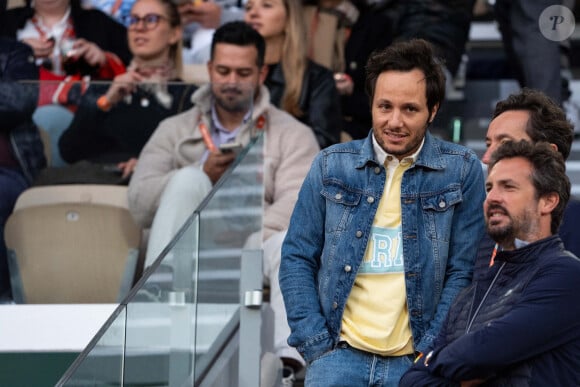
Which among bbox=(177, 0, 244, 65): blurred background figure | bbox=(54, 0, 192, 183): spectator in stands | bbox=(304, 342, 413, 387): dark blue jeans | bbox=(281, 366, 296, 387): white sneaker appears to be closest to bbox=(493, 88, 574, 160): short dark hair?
bbox=(304, 342, 413, 387): dark blue jeans

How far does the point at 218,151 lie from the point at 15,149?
107 cm

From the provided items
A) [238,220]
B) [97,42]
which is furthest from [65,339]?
[97,42]

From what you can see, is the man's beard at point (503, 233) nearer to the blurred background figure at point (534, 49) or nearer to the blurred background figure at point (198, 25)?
the blurred background figure at point (534, 49)

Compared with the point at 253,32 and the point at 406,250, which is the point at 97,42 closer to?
the point at 253,32

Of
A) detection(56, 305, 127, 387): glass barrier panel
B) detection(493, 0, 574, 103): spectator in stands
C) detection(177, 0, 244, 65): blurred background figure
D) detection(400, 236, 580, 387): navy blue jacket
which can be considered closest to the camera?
detection(400, 236, 580, 387): navy blue jacket

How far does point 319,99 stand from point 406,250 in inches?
142

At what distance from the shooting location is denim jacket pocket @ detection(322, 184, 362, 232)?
462 centimetres

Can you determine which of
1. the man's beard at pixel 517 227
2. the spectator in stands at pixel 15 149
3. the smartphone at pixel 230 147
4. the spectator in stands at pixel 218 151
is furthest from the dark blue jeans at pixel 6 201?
the man's beard at pixel 517 227

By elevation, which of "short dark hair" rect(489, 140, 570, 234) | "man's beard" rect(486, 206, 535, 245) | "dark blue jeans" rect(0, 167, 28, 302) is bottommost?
"dark blue jeans" rect(0, 167, 28, 302)

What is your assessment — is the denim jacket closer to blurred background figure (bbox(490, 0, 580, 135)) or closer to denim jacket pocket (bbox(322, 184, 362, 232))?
denim jacket pocket (bbox(322, 184, 362, 232))

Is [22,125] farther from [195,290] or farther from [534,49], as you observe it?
[534,49]

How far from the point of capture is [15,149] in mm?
7270

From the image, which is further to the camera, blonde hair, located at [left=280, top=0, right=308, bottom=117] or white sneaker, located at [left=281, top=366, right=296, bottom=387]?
blonde hair, located at [left=280, top=0, right=308, bottom=117]

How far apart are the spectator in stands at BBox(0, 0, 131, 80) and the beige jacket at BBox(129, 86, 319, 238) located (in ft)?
5.04
